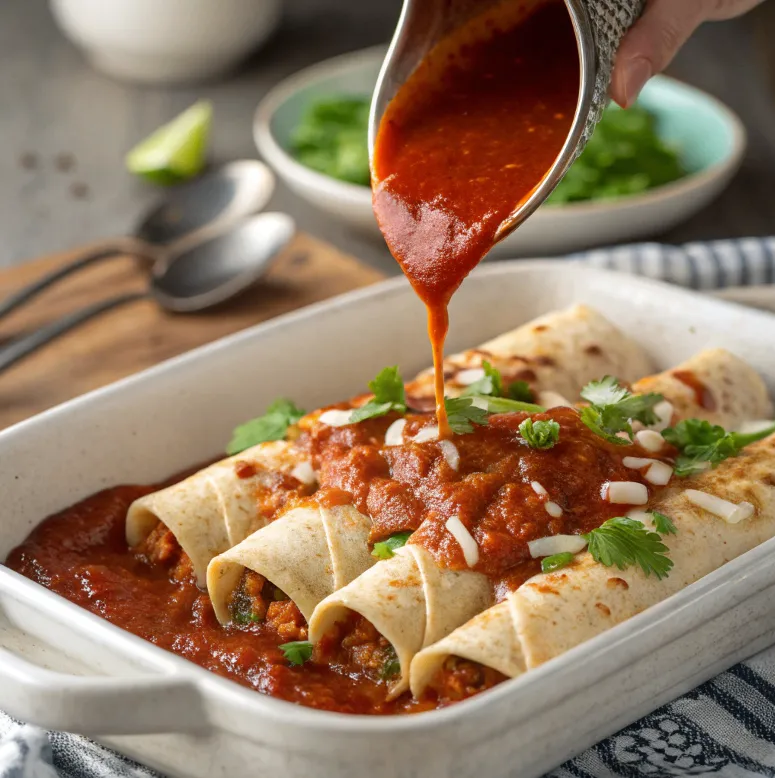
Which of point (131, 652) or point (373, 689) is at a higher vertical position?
point (131, 652)

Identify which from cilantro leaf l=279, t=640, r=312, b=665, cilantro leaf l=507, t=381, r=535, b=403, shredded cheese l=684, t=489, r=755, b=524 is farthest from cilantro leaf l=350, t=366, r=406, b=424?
shredded cheese l=684, t=489, r=755, b=524

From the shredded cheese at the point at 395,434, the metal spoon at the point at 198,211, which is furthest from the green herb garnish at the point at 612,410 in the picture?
the metal spoon at the point at 198,211

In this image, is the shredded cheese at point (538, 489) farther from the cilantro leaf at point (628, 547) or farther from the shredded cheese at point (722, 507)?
the shredded cheese at point (722, 507)

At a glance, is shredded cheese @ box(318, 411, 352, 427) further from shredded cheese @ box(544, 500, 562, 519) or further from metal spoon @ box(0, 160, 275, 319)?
metal spoon @ box(0, 160, 275, 319)

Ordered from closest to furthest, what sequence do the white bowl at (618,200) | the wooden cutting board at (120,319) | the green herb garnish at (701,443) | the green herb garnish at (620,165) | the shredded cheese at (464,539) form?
the shredded cheese at (464,539), the green herb garnish at (701,443), the wooden cutting board at (120,319), the white bowl at (618,200), the green herb garnish at (620,165)

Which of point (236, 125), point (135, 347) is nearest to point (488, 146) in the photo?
point (135, 347)

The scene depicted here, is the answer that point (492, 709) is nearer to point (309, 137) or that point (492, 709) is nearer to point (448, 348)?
point (448, 348)
